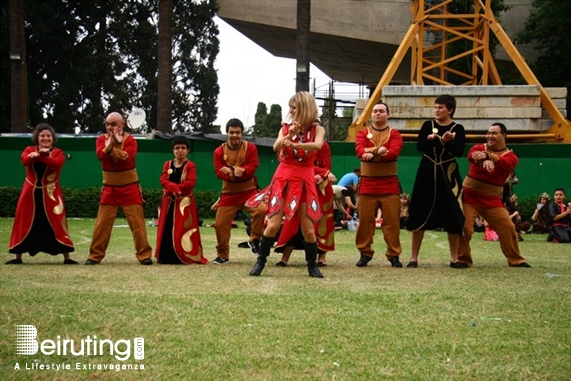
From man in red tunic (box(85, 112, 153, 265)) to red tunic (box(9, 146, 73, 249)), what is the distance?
0.42m

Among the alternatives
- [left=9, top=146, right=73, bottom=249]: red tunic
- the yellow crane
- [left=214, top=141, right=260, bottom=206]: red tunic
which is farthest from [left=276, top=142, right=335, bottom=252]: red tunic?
the yellow crane

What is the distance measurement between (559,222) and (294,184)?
10683mm

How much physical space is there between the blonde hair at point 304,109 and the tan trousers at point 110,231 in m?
3.12

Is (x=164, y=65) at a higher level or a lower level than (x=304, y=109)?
higher

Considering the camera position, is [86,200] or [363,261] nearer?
[363,261]

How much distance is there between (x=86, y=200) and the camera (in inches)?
1019

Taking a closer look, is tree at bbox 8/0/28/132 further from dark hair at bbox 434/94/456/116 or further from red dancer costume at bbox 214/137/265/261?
dark hair at bbox 434/94/456/116

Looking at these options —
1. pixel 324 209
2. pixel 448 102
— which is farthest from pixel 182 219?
pixel 448 102

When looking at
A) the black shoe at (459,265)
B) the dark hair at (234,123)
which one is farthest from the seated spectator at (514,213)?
the dark hair at (234,123)

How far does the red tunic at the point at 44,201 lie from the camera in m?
11.1

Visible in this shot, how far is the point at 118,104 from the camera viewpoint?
145 feet

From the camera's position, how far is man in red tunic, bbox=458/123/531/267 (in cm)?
1103

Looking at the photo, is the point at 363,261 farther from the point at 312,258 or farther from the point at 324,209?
the point at 312,258

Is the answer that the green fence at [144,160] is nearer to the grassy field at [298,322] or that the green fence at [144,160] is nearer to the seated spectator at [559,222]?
the seated spectator at [559,222]
